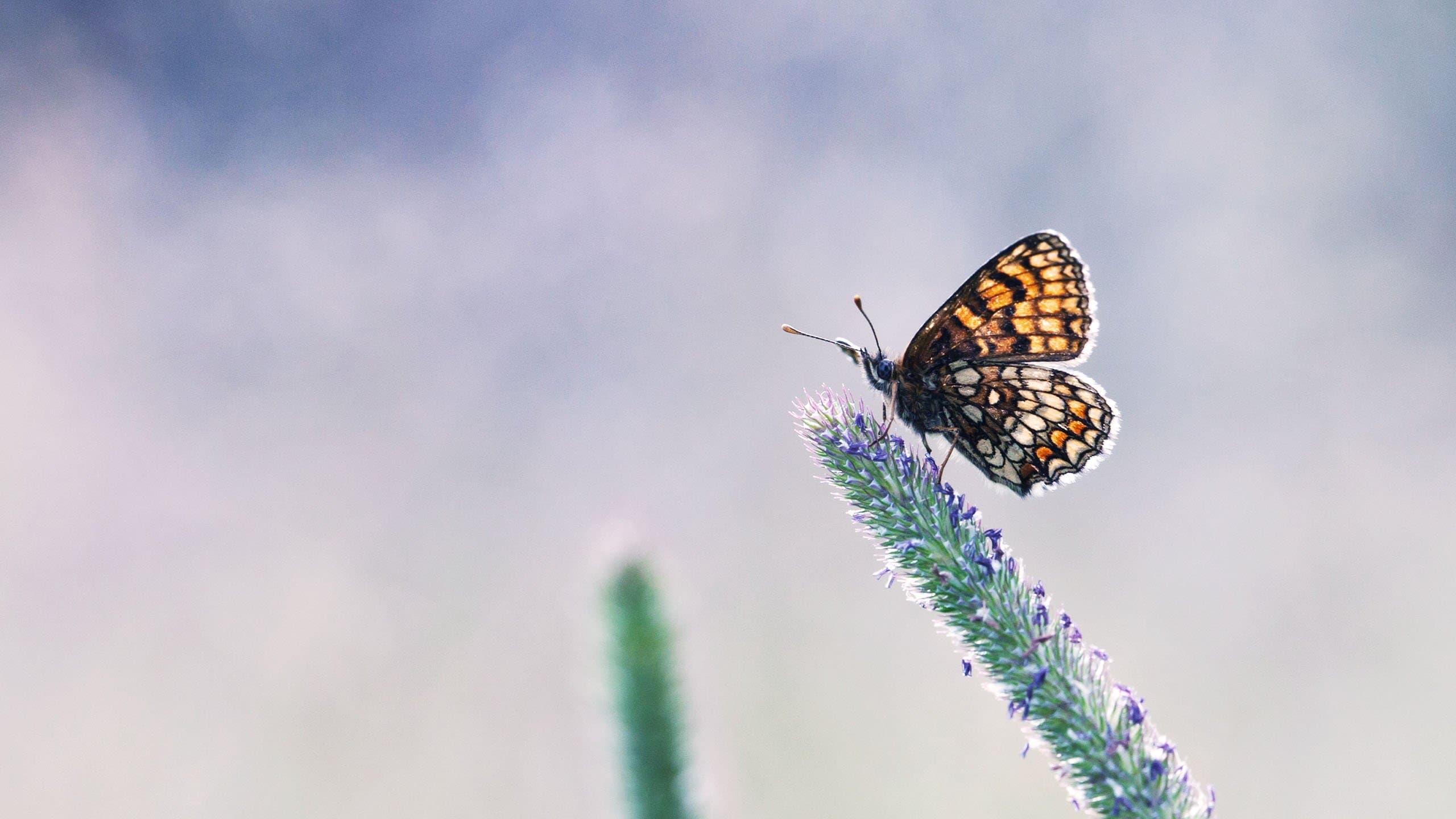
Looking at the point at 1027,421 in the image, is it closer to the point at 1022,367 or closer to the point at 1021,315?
the point at 1022,367

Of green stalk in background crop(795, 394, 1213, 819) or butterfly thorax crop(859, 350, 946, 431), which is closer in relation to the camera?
green stalk in background crop(795, 394, 1213, 819)

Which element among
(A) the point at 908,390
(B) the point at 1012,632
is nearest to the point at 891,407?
(A) the point at 908,390

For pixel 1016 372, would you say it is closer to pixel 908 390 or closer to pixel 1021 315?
pixel 1021 315

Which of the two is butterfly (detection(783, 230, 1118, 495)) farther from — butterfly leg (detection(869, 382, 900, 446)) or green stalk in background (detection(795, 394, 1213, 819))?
green stalk in background (detection(795, 394, 1213, 819))

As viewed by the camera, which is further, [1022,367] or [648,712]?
[1022,367]

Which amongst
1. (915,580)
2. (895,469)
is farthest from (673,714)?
(895,469)

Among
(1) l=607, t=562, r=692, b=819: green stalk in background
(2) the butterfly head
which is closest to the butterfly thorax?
(2) the butterfly head

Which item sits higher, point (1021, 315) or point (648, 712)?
point (1021, 315)
